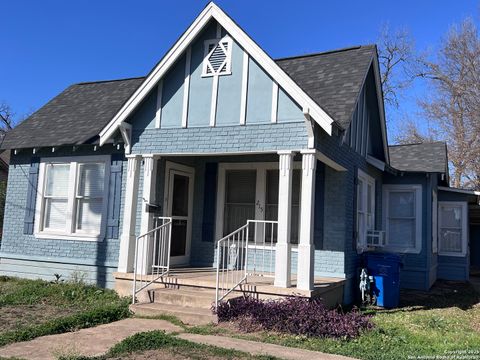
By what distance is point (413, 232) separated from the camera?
12820mm

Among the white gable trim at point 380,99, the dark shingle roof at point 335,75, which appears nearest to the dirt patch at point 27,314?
the dark shingle roof at point 335,75

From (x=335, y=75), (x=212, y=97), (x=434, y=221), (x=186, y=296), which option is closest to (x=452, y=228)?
(x=434, y=221)

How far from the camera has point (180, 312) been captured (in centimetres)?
714

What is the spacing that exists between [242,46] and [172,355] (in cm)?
520

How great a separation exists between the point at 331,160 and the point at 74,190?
596 centimetres

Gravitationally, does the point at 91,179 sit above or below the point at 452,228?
above

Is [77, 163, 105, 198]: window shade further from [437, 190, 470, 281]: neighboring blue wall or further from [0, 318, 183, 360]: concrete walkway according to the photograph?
[437, 190, 470, 281]: neighboring blue wall

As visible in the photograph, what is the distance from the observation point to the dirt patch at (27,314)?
22.5 feet

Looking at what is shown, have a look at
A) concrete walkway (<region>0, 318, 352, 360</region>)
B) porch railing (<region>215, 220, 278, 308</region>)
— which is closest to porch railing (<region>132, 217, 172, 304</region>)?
porch railing (<region>215, 220, 278, 308</region>)

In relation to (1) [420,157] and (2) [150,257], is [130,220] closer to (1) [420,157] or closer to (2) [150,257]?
(2) [150,257]

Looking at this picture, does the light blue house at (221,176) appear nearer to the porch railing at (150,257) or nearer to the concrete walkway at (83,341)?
the porch railing at (150,257)

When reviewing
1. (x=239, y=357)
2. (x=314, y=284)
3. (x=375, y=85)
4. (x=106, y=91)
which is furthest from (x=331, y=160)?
(x=106, y=91)

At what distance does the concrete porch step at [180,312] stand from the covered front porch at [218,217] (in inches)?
23.6

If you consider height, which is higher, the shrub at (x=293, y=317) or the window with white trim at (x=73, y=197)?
the window with white trim at (x=73, y=197)
